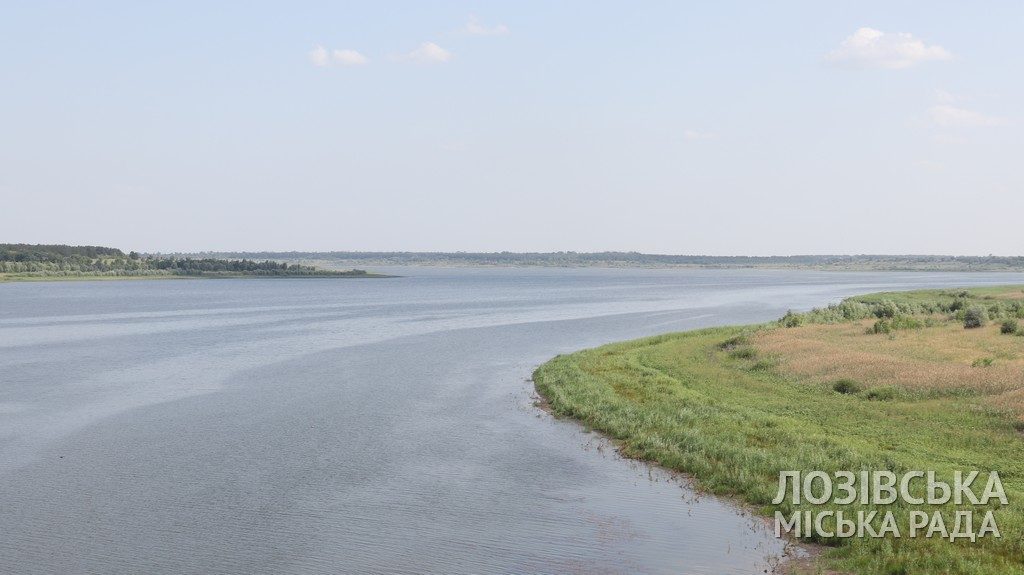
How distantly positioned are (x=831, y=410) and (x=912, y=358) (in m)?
13.0

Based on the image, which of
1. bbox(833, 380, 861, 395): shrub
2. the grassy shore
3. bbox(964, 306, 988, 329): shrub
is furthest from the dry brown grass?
bbox(964, 306, 988, 329): shrub

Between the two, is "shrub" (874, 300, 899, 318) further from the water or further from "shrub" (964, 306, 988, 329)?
the water

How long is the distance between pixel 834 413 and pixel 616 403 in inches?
344

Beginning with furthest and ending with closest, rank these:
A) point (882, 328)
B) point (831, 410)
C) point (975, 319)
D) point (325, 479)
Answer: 1. point (975, 319)
2. point (882, 328)
3. point (831, 410)
4. point (325, 479)

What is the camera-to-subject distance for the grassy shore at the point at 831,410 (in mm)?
17969

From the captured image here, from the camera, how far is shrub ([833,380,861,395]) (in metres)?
35.4

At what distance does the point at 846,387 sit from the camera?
117 ft

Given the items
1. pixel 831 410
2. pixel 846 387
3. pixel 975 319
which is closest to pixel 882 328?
pixel 975 319

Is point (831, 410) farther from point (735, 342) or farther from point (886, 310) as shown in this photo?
point (886, 310)

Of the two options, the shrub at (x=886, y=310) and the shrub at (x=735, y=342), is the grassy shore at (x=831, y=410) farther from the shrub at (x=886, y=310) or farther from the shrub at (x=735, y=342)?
the shrub at (x=886, y=310)

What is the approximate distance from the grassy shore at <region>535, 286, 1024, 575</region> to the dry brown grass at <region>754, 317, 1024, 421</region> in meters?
0.11

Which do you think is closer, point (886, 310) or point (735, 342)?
point (735, 342)

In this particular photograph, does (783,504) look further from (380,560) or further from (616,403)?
(616,403)

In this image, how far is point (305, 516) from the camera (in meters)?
20.8
